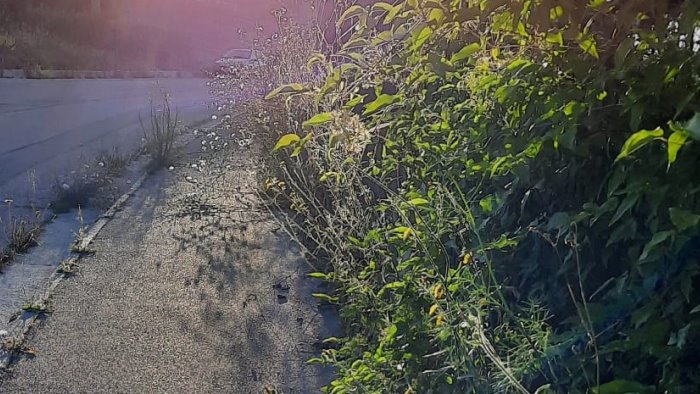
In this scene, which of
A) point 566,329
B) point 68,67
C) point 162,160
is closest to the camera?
point 566,329

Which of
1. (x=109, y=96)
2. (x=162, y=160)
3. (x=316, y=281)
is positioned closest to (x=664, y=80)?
(x=316, y=281)

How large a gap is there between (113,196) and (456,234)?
675 cm

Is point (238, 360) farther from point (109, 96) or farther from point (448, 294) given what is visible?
point (109, 96)

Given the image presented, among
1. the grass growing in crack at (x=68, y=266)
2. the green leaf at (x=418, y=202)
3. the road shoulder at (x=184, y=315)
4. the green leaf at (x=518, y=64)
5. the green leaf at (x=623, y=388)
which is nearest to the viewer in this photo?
the green leaf at (x=623, y=388)

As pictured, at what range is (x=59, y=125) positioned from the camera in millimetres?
15109

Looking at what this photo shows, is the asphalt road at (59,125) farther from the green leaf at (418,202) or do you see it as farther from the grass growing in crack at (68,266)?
the green leaf at (418,202)

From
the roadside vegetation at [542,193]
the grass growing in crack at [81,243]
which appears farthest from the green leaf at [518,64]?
the grass growing in crack at [81,243]

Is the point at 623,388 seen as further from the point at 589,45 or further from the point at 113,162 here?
the point at 113,162

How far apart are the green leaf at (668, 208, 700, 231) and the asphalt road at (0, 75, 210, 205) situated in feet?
26.1

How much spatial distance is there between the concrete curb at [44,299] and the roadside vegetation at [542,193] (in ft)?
7.23

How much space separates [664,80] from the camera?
6.28 feet

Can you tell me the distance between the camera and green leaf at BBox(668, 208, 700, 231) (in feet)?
5.20

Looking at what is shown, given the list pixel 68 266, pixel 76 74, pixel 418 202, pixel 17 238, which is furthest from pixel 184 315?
pixel 76 74

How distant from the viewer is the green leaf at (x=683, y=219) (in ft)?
5.20
